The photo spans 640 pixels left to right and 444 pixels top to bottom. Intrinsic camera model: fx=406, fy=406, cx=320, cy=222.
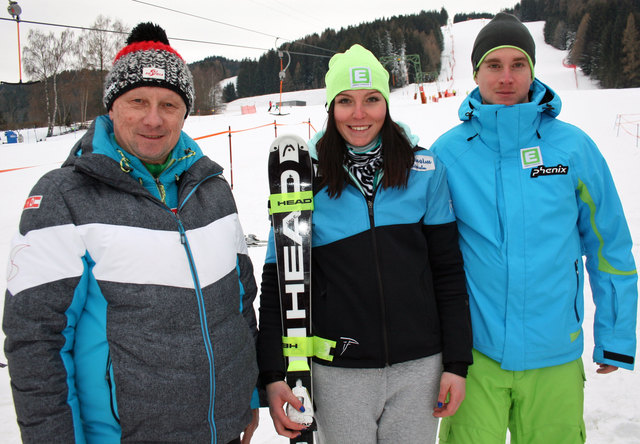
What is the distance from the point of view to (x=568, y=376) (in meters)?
1.64

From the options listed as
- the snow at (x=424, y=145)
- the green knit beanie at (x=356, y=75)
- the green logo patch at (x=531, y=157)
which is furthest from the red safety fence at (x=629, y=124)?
the green knit beanie at (x=356, y=75)

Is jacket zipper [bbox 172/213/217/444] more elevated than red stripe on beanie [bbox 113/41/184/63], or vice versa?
red stripe on beanie [bbox 113/41/184/63]

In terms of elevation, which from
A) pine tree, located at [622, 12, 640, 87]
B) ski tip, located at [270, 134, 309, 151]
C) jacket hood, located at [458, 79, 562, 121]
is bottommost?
ski tip, located at [270, 134, 309, 151]

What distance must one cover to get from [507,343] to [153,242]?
1.36m

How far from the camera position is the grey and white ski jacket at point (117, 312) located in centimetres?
108

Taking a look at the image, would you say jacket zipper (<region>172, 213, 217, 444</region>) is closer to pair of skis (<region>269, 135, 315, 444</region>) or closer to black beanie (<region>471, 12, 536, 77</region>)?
pair of skis (<region>269, 135, 315, 444</region>)

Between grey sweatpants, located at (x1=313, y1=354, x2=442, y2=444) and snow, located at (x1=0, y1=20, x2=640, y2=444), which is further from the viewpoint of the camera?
snow, located at (x1=0, y1=20, x2=640, y2=444)

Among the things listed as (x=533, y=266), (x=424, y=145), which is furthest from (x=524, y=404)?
(x=424, y=145)

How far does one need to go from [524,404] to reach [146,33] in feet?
6.66

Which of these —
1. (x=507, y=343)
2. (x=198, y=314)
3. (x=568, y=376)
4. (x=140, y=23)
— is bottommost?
(x=568, y=376)

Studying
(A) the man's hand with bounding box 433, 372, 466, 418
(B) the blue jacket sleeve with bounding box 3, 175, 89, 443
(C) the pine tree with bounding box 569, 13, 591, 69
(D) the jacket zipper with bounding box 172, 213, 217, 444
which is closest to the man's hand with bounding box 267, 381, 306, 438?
(D) the jacket zipper with bounding box 172, 213, 217, 444

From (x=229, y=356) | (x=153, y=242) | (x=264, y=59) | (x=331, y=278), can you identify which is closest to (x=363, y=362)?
(x=331, y=278)

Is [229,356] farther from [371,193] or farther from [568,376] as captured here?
[568,376]

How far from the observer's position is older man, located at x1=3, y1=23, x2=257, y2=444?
3.57ft
